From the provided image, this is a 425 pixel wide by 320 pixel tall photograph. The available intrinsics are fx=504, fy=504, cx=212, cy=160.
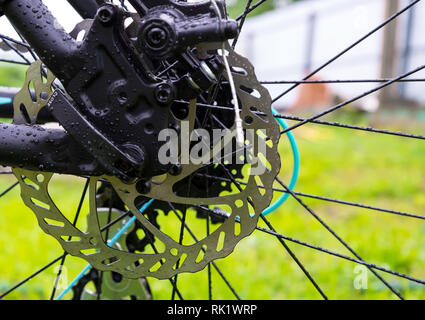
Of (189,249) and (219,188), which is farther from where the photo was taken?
(219,188)

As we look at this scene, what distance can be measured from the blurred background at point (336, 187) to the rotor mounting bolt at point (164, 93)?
Answer: 0.42 meters

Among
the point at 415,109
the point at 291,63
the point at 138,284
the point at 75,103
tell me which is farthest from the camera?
the point at 291,63

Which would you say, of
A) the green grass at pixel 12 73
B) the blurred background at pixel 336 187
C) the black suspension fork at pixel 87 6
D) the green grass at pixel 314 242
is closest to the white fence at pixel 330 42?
the blurred background at pixel 336 187

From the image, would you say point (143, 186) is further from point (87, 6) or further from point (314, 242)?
point (314, 242)

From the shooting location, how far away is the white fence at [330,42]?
21.1ft

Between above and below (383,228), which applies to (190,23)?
below

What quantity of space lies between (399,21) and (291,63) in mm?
2109

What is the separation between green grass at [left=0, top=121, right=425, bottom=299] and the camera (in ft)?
6.64

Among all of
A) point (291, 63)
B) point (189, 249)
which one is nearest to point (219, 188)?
point (189, 249)

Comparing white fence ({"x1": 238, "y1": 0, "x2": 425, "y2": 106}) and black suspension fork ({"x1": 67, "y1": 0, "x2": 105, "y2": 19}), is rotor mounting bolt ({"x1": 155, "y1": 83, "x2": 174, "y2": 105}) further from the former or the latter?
white fence ({"x1": 238, "y1": 0, "x2": 425, "y2": 106})

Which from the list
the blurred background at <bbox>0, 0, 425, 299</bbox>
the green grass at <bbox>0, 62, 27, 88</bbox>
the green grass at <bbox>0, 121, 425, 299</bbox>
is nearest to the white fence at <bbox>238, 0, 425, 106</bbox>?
the blurred background at <bbox>0, 0, 425, 299</bbox>

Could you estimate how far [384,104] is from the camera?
6.48 m

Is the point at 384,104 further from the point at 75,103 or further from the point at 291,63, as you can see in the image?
the point at 75,103

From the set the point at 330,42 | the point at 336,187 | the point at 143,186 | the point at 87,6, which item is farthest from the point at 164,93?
the point at 330,42
